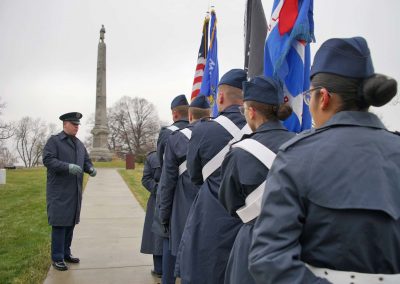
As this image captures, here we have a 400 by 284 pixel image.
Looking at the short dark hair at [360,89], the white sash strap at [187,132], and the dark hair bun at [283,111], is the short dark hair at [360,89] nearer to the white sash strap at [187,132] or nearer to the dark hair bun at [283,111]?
the dark hair bun at [283,111]

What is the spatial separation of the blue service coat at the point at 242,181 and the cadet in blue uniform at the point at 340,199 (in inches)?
31.3

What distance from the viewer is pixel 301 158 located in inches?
64.8

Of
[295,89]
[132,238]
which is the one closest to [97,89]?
[132,238]

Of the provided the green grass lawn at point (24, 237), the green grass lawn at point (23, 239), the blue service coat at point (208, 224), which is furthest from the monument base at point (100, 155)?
the blue service coat at point (208, 224)

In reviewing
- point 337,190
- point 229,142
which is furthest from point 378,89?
point 229,142

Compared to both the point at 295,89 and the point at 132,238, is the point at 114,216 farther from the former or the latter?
the point at 295,89

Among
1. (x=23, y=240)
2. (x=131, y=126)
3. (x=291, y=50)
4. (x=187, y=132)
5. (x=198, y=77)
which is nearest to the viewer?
(x=291, y=50)

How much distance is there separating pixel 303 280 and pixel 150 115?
7078 cm

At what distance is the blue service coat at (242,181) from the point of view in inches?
97.0

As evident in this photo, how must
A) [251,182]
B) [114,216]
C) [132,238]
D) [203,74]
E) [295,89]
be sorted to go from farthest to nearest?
[114,216], [132,238], [203,74], [295,89], [251,182]

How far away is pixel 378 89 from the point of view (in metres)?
1.66

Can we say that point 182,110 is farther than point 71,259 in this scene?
No

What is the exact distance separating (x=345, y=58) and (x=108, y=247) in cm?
648

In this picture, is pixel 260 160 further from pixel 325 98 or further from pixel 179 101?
pixel 179 101
